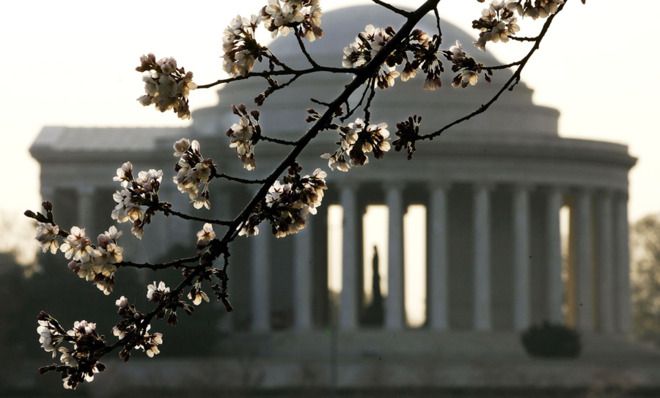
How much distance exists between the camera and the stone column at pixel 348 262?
456 feet

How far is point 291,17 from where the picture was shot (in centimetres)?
1656

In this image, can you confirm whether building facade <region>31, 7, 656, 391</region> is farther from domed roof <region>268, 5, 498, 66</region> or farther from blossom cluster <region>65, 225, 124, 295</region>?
blossom cluster <region>65, 225, 124, 295</region>

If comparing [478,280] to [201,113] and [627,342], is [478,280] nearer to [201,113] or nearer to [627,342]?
[627,342]

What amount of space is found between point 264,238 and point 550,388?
3243 cm

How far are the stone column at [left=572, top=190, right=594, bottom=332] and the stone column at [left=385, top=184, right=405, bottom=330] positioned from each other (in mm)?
14156

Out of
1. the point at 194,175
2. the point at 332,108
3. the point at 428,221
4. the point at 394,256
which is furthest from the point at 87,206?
the point at 332,108

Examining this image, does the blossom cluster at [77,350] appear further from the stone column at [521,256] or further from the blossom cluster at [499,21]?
the stone column at [521,256]

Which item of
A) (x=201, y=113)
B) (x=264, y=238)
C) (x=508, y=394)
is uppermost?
(x=201, y=113)

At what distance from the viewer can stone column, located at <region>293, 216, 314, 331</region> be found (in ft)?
456

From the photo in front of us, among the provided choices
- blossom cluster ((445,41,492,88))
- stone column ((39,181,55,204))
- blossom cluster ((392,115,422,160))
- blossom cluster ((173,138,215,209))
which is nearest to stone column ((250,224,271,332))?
stone column ((39,181,55,204))

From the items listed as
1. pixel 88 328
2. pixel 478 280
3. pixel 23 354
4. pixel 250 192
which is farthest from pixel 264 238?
pixel 88 328

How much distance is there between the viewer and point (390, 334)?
13438 centimetres

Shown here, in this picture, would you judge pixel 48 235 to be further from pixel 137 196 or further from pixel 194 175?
pixel 194 175

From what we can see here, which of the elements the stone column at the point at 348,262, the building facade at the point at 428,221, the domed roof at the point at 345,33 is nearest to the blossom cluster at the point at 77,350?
the building facade at the point at 428,221
